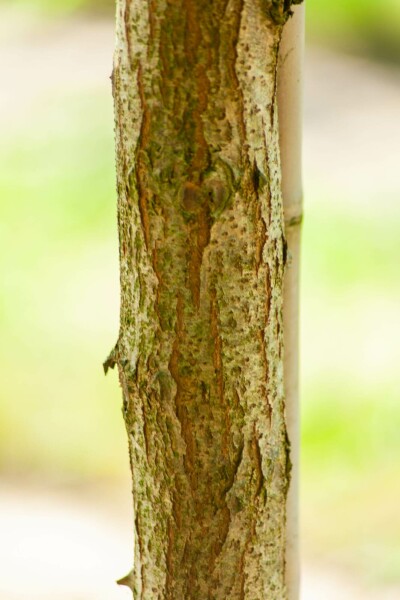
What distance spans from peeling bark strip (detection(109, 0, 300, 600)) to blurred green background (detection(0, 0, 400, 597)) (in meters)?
1.30

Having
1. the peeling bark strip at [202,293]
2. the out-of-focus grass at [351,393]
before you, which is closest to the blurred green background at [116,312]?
the out-of-focus grass at [351,393]

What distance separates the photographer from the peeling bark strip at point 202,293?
555mm

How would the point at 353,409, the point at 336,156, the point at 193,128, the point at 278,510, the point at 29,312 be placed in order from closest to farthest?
1. the point at 193,128
2. the point at 278,510
3. the point at 353,409
4. the point at 29,312
5. the point at 336,156

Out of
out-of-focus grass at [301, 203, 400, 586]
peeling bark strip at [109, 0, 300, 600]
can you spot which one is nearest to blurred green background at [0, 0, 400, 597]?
out-of-focus grass at [301, 203, 400, 586]

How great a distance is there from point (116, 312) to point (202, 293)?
2.18 meters

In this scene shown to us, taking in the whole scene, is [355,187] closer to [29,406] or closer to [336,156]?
[336,156]

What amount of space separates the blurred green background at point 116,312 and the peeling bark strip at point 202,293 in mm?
1305

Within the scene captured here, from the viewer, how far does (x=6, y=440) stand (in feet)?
8.11

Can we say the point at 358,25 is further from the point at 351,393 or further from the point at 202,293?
the point at 202,293

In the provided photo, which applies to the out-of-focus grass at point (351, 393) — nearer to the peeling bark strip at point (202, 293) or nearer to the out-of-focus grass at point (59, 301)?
the out-of-focus grass at point (59, 301)

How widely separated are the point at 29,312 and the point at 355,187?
Result: 54.5 inches

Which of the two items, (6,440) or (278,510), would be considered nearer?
(278,510)

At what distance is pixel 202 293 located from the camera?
0.61m

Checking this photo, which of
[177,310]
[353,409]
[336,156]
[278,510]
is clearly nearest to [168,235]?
[177,310]
